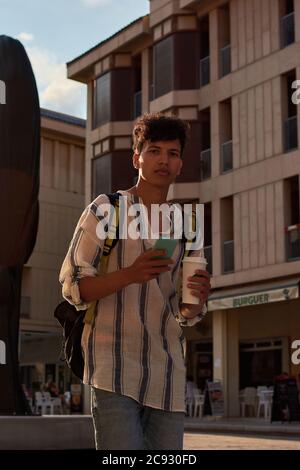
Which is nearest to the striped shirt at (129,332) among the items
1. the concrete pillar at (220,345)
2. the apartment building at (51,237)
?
the concrete pillar at (220,345)

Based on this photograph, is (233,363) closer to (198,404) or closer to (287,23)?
(198,404)

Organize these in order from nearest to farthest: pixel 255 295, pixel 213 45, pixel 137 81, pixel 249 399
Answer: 1. pixel 255 295
2. pixel 249 399
3. pixel 213 45
4. pixel 137 81

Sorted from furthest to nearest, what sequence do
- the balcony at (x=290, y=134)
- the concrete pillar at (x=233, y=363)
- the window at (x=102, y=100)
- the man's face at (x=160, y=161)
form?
the window at (x=102, y=100) → the concrete pillar at (x=233, y=363) → the balcony at (x=290, y=134) → the man's face at (x=160, y=161)

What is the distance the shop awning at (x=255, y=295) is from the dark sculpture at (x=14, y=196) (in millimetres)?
17790

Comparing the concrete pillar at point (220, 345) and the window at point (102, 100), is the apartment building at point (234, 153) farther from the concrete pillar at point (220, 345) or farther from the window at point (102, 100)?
the window at point (102, 100)

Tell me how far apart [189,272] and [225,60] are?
28577 millimetres

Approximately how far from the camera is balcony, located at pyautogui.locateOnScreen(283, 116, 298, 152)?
26.9 metres

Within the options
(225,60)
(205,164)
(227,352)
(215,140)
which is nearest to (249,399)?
(227,352)

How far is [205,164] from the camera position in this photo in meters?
31.0

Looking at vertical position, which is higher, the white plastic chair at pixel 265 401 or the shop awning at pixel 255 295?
the shop awning at pixel 255 295

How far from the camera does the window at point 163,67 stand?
105 feet

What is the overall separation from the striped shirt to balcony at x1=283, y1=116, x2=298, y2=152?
24505mm

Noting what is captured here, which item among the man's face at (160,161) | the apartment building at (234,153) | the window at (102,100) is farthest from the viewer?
the window at (102,100)
